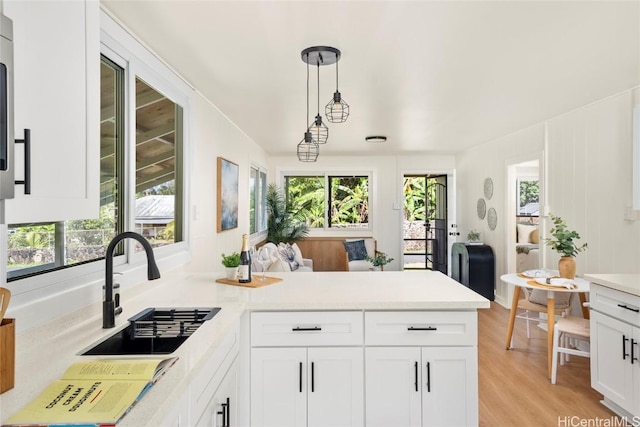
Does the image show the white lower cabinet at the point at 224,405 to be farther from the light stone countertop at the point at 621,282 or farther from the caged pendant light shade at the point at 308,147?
the light stone countertop at the point at 621,282

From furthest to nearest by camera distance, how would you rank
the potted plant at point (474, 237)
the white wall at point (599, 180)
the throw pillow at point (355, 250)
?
the throw pillow at point (355, 250), the potted plant at point (474, 237), the white wall at point (599, 180)

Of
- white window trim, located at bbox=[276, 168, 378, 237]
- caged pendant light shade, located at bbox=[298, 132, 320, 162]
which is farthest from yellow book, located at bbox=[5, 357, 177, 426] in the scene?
white window trim, located at bbox=[276, 168, 378, 237]

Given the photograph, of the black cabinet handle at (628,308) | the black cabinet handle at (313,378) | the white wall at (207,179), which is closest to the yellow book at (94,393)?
the black cabinet handle at (313,378)

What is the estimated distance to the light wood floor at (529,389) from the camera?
2557 mm

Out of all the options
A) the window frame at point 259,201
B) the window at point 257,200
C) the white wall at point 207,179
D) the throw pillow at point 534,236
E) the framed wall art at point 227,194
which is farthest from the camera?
the throw pillow at point 534,236

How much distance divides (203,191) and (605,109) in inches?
143

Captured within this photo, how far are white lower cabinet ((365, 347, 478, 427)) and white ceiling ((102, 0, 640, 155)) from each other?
1668mm

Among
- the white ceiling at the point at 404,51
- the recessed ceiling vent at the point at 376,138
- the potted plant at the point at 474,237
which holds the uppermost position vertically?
the recessed ceiling vent at the point at 376,138

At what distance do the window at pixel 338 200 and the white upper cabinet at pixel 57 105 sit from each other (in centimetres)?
619

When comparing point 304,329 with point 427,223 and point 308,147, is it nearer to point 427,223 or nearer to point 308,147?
point 308,147

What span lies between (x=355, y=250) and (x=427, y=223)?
210 cm

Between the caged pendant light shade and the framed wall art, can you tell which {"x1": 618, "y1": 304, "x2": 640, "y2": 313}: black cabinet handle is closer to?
the caged pendant light shade

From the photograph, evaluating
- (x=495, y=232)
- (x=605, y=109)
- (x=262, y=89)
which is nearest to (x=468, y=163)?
(x=495, y=232)

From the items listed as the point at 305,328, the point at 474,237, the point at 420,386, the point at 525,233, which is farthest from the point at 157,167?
the point at 525,233
